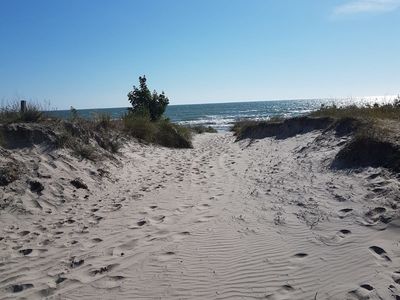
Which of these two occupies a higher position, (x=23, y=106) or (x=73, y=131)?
(x=23, y=106)

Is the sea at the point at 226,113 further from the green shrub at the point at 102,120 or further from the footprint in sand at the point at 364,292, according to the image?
the footprint in sand at the point at 364,292

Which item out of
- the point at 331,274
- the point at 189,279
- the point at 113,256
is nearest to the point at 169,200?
the point at 113,256

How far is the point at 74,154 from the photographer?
10078 millimetres

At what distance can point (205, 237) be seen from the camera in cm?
541

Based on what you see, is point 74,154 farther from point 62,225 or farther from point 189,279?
point 189,279

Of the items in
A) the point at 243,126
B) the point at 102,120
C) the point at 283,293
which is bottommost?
the point at 283,293

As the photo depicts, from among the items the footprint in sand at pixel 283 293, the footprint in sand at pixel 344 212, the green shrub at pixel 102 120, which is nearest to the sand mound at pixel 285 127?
the green shrub at pixel 102 120

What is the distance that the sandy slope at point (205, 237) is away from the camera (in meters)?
4.01

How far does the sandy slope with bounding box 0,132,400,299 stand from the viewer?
401 centimetres

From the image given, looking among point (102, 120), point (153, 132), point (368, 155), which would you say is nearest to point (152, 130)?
point (153, 132)

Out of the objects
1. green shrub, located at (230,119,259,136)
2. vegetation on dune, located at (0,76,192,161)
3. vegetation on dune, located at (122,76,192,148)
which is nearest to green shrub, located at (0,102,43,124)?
vegetation on dune, located at (0,76,192,161)

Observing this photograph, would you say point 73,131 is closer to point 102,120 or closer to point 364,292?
point 102,120

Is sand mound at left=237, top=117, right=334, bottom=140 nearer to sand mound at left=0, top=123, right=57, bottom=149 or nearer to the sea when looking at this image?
the sea

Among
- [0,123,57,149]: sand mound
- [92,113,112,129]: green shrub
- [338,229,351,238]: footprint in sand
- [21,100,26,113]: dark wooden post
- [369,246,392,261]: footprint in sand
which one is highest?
[21,100,26,113]: dark wooden post
